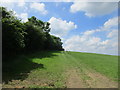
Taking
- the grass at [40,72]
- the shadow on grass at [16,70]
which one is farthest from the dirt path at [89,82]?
the shadow on grass at [16,70]

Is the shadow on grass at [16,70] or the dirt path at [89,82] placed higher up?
the shadow on grass at [16,70]

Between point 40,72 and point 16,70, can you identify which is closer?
point 40,72

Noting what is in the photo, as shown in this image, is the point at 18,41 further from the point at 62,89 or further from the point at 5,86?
the point at 62,89

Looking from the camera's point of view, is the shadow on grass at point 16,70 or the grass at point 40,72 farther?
the shadow on grass at point 16,70

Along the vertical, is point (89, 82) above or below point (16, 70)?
below

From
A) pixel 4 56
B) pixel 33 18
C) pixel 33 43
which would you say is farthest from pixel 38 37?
pixel 4 56

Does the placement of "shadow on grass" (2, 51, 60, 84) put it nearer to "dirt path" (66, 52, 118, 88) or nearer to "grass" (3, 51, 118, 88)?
"grass" (3, 51, 118, 88)

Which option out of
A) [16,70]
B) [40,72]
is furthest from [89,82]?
[16,70]

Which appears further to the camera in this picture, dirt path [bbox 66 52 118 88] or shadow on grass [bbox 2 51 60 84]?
shadow on grass [bbox 2 51 60 84]

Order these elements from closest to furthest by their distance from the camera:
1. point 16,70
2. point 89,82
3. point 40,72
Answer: point 89,82 < point 40,72 < point 16,70

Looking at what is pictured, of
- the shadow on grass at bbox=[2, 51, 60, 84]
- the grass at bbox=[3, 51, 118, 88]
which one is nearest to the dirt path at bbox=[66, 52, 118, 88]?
the grass at bbox=[3, 51, 118, 88]

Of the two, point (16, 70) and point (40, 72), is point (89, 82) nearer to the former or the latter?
point (40, 72)

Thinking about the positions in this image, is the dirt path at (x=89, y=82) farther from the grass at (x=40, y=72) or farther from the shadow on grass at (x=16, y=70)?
the shadow on grass at (x=16, y=70)

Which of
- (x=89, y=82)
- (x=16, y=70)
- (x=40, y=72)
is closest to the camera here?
(x=89, y=82)
